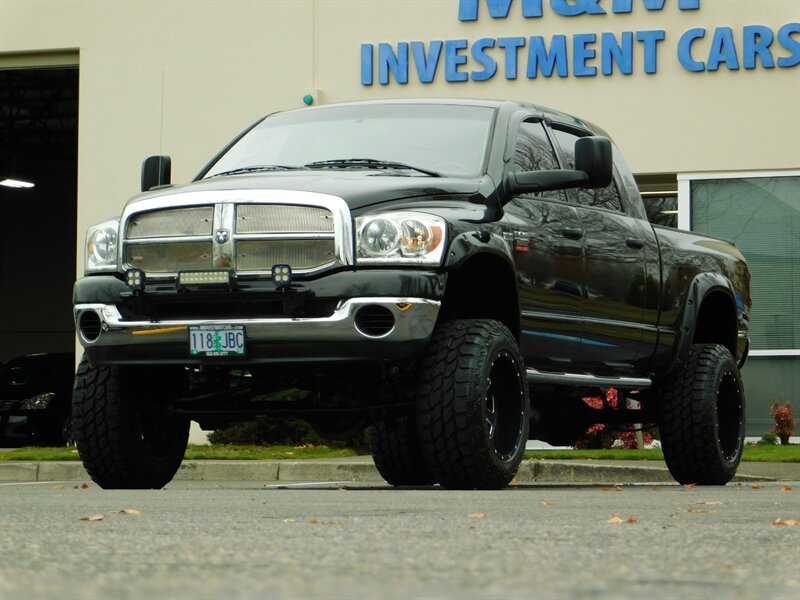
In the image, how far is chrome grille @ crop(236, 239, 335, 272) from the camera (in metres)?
7.21

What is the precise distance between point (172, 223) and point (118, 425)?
1.05 m

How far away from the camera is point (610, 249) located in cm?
891

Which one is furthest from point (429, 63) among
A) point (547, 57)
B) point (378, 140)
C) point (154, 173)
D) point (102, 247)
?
point (102, 247)

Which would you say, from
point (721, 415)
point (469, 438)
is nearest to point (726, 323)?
point (721, 415)

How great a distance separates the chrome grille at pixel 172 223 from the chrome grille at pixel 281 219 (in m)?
0.17

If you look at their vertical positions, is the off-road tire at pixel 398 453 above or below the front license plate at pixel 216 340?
below

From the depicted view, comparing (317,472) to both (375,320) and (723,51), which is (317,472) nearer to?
(375,320)

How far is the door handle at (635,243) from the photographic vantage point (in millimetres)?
9123

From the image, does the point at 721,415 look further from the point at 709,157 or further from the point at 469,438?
the point at 709,157

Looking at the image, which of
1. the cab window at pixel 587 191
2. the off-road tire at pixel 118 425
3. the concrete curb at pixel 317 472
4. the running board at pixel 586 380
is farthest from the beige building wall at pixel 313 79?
the off-road tire at pixel 118 425

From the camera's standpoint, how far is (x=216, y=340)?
23.9 feet

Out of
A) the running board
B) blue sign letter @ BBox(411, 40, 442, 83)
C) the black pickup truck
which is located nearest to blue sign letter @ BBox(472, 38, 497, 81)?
blue sign letter @ BBox(411, 40, 442, 83)

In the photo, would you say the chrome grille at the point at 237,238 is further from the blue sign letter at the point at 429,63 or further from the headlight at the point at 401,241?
the blue sign letter at the point at 429,63

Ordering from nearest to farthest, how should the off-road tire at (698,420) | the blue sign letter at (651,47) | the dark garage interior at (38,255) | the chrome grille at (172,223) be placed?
the chrome grille at (172,223) < the off-road tire at (698,420) < the blue sign letter at (651,47) < the dark garage interior at (38,255)
